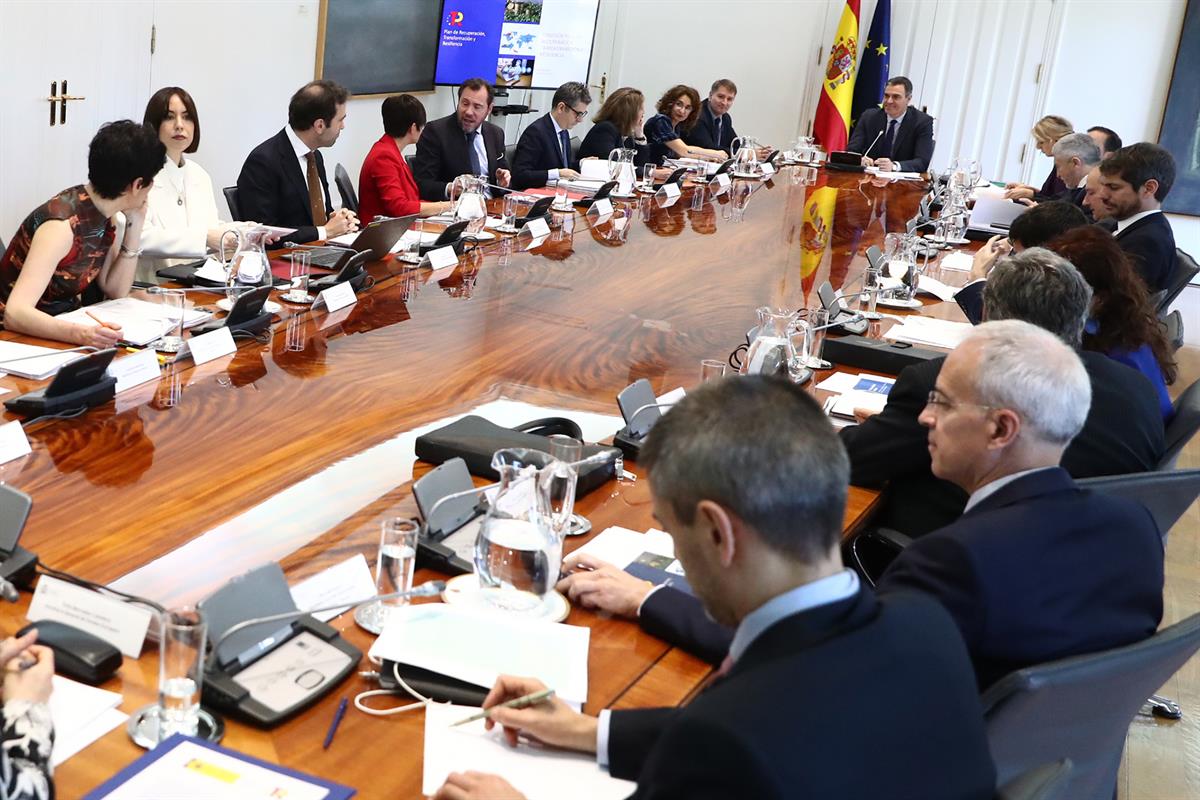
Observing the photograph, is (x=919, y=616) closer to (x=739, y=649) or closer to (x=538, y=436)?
(x=739, y=649)

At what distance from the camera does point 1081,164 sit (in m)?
5.98

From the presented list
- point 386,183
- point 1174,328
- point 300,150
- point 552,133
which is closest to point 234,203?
point 300,150

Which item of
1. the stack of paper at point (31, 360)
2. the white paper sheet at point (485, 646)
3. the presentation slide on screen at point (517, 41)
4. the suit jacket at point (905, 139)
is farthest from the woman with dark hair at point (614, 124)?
the white paper sheet at point (485, 646)

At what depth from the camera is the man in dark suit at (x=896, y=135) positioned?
27.0 ft

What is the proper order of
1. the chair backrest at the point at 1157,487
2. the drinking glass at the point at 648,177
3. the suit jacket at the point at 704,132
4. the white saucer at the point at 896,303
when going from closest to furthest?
the chair backrest at the point at 1157,487
the white saucer at the point at 896,303
the drinking glass at the point at 648,177
the suit jacket at the point at 704,132

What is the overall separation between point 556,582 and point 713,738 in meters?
0.81

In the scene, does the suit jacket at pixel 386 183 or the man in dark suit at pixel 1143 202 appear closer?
the man in dark suit at pixel 1143 202

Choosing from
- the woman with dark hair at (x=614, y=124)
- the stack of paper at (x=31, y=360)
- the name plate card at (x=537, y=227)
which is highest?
the woman with dark hair at (x=614, y=124)

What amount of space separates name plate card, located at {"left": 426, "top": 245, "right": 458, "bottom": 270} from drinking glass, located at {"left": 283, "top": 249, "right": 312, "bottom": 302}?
25.7 inches

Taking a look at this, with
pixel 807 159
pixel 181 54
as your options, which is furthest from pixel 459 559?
pixel 807 159

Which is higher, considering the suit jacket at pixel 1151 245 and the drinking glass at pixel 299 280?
the suit jacket at pixel 1151 245

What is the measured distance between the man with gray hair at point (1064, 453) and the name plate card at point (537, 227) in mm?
2232

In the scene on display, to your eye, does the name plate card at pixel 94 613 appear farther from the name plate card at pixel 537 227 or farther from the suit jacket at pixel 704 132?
the suit jacket at pixel 704 132

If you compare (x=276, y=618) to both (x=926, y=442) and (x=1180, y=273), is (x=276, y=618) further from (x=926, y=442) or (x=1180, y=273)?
(x=1180, y=273)
